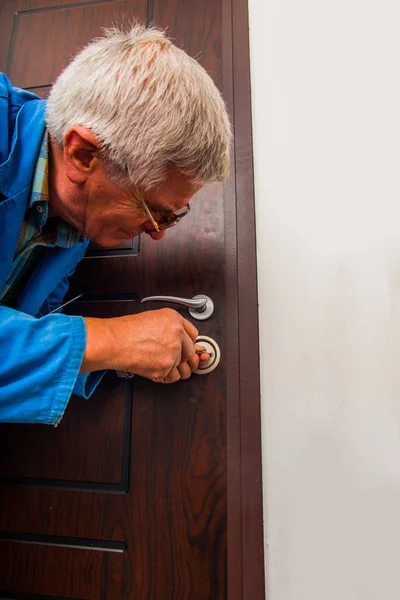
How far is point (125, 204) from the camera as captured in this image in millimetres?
597

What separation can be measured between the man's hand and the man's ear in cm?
21

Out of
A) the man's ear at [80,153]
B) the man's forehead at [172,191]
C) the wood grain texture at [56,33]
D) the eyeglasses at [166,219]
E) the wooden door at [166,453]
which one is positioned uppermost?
the wood grain texture at [56,33]

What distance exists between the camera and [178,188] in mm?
583

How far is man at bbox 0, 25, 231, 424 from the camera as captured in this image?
1.68 feet

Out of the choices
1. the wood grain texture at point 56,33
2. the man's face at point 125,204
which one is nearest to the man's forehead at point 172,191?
the man's face at point 125,204

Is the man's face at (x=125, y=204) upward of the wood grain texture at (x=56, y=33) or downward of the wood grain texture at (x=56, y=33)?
downward

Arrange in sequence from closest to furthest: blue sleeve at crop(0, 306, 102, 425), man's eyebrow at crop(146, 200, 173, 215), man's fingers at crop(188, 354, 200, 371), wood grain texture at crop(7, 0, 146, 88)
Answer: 1. blue sleeve at crop(0, 306, 102, 425)
2. man's eyebrow at crop(146, 200, 173, 215)
3. man's fingers at crop(188, 354, 200, 371)
4. wood grain texture at crop(7, 0, 146, 88)

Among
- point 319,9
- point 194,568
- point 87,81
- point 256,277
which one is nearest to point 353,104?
point 319,9

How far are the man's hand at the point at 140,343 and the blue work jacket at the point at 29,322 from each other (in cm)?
2

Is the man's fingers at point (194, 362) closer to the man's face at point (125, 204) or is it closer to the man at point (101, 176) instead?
the man at point (101, 176)

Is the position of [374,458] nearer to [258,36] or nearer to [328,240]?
[328,240]

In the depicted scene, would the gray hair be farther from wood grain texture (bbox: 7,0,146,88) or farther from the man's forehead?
wood grain texture (bbox: 7,0,146,88)

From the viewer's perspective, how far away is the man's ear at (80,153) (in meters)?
0.53

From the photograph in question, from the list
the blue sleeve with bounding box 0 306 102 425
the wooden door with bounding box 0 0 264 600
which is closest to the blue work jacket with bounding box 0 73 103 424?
the blue sleeve with bounding box 0 306 102 425
